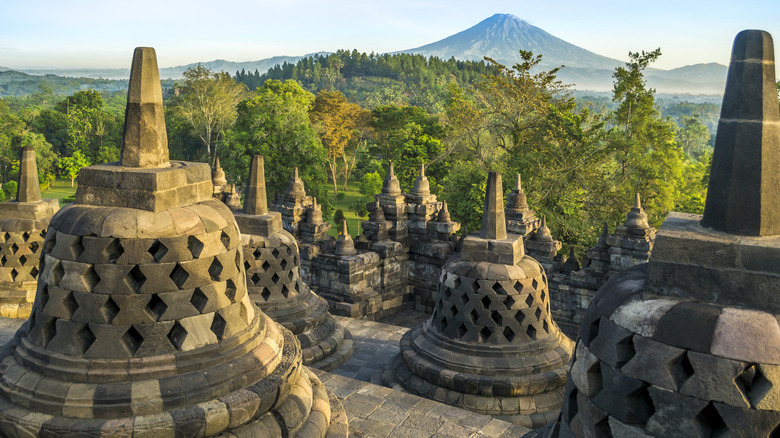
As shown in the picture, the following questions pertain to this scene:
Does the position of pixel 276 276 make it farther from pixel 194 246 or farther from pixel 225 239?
pixel 194 246

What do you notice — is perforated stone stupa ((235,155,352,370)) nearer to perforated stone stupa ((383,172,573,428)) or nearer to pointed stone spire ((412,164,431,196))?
perforated stone stupa ((383,172,573,428))

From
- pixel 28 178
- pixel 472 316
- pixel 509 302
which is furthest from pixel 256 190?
pixel 509 302

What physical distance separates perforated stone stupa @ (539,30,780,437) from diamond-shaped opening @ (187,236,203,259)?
321 centimetres

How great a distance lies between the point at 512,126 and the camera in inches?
1369

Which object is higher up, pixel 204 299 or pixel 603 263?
pixel 204 299

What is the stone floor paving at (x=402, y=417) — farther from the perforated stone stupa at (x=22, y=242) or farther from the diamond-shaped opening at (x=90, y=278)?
the diamond-shaped opening at (x=90, y=278)

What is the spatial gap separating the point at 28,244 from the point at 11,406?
7034mm

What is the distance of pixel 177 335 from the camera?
4.85m

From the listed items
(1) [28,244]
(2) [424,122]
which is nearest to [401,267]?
(1) [28,244]

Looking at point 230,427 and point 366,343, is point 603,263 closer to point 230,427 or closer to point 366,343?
point 366,343

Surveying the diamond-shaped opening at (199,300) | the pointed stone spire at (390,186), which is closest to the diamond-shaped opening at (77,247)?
the diamond-shaped opening at (199,300)

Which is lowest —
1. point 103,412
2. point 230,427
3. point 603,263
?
point 603,263

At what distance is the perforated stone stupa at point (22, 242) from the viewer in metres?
10.4

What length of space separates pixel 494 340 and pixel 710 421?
5.64 m
